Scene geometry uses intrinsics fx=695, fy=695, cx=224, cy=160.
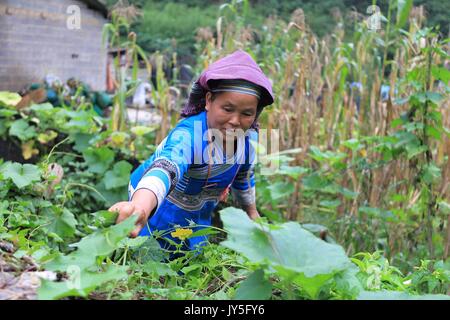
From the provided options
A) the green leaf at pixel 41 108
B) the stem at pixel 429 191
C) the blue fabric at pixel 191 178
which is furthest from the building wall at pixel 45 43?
the blue fabric at pixel 191 178

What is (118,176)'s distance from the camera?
3.91 metres

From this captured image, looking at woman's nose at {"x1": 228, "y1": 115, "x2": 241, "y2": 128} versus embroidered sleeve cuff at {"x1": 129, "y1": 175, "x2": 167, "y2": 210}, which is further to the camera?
woman's nose at {"x1": 228, "y1": 115, "x2": 241, "y2": 128}

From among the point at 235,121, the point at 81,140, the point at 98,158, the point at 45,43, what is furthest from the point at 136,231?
the point at 45,43

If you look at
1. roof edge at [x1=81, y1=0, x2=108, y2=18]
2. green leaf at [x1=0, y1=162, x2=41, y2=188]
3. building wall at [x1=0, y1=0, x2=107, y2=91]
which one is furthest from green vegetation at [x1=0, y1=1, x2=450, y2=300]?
roof edge at [x1=81, y1=0, x2=108, y2=18]

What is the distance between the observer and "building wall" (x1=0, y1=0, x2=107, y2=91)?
680cm

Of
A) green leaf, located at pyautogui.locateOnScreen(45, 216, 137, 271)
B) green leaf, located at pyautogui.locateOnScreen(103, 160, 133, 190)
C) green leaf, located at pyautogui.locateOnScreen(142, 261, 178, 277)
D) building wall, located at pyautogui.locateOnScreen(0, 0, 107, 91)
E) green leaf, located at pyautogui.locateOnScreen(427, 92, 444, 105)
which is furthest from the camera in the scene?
building wall, located at pyautogui.locateOnScreen(0, 0, 107, 91)

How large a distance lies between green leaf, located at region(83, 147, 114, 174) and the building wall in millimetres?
2453

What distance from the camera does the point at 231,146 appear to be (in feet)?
7.56

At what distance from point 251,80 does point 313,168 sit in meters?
2.66

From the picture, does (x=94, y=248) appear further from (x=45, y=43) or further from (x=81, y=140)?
(x=45, y=43)

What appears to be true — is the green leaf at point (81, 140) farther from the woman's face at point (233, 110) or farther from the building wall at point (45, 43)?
the building wall at point (45, 43)

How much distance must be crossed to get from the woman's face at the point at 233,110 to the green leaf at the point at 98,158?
6.41ft

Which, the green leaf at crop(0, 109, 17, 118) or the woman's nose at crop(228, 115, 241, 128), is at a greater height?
the woman's nose at crop(228, 115, 241, 128)

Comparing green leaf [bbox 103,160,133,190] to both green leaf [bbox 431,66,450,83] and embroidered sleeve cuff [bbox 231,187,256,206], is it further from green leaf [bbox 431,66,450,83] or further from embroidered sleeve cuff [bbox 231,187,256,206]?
green leaf [bbox 431,66,450,83]
